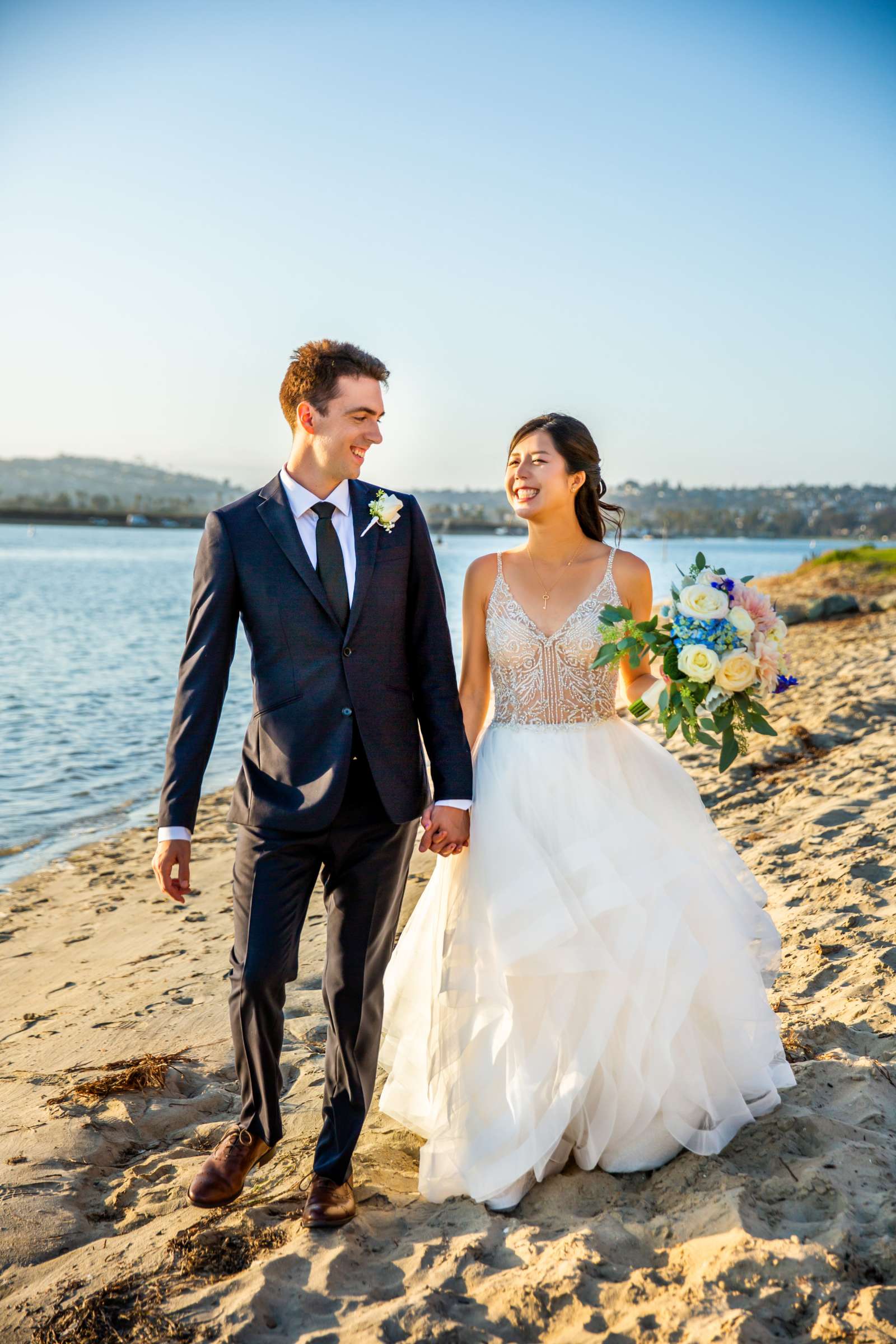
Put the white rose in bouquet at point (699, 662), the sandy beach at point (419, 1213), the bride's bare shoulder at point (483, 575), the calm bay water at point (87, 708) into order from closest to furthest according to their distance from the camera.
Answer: the sandy beach at point (419, 1213), the white rose in bouquet at point (699, 662), the bride's bare shoulder at point (483, 575), the calm bay water at point (87, 708)

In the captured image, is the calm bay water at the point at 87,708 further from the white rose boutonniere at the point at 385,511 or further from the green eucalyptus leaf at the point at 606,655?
the white rose boutonniere at the point at 385,511

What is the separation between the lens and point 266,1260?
2.74 m

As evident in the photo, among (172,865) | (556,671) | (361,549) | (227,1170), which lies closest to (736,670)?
(556,671)

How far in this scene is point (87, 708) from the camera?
15.3 meters

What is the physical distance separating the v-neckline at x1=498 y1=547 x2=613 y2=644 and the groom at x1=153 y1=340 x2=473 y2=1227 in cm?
69

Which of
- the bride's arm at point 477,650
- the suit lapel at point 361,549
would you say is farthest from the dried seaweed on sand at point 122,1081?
the suit lapel at point 361,549

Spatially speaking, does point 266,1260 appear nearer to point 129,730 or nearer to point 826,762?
point 826,762

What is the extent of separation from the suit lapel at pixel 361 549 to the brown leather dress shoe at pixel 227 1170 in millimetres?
1530

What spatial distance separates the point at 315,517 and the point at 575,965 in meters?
1.56

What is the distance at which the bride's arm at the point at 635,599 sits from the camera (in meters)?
3.77

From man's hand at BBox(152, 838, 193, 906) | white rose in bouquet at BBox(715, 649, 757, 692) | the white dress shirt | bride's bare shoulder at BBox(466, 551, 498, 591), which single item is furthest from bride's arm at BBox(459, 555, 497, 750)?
man's hand at BBox(152, 838, 193, 906)

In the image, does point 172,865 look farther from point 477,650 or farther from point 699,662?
point 699,662

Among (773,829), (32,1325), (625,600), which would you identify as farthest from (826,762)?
(32,1325)

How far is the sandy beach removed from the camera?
2.39 meters
